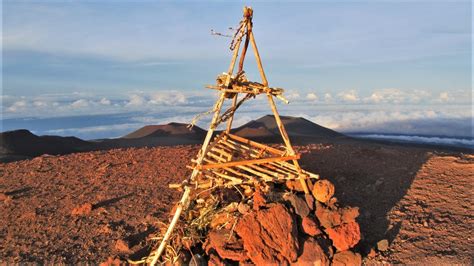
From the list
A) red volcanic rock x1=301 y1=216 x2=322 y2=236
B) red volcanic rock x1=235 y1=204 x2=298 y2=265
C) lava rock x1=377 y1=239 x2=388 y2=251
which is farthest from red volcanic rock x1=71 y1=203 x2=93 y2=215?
lava rock x1=377 y1=239 x2=388 y2=251

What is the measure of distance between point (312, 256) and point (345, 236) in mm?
550

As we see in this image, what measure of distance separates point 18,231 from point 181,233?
2919 millimetres

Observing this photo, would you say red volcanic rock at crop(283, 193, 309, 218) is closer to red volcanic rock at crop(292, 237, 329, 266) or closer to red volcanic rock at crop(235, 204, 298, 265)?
red volcanic rock at crop(235, 204, 298, 265)

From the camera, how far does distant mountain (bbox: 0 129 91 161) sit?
53.6 ft

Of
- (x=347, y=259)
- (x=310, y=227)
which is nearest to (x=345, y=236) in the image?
(x=347, y=259)

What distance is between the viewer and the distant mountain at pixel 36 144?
16.3 m

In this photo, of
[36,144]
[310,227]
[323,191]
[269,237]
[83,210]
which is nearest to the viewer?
[269,237]

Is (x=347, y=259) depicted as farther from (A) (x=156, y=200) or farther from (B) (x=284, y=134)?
(A) (x=156, y=200)

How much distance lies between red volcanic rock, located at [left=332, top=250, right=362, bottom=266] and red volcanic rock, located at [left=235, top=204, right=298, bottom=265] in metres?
0.58

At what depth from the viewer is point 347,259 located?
5629 mm

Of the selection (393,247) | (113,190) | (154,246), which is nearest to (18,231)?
(113,190)

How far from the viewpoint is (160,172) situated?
888 cm

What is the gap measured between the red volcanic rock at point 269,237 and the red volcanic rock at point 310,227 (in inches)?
8.9

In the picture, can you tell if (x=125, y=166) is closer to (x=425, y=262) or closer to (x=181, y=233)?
(x=181, y=233)
